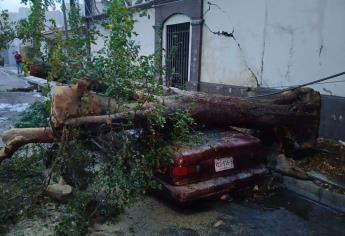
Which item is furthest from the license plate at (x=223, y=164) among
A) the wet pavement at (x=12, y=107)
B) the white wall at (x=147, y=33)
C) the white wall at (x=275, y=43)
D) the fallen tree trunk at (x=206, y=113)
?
the white wall at (x=147, y=33)

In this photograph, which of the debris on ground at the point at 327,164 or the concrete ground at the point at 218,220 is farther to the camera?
the debris on ground at the point at 327,164

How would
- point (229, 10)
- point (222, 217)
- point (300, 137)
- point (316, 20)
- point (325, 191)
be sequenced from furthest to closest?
point (229, 10) < point (316, 20) < point (300, 137) < point (325, 191) < point (222, 217)

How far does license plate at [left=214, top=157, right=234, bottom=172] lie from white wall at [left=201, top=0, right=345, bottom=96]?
3.63 m

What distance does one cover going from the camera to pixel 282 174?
5.14 m

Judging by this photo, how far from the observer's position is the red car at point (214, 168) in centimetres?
397

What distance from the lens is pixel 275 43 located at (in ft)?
27.1

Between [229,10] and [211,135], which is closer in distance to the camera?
[211,135]

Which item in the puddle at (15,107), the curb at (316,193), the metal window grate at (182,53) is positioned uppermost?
the metal window grate at (182,53)

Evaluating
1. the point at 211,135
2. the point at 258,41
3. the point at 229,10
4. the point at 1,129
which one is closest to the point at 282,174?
the point at 211,135

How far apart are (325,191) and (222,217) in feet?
5.07

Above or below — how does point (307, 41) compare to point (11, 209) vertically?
above

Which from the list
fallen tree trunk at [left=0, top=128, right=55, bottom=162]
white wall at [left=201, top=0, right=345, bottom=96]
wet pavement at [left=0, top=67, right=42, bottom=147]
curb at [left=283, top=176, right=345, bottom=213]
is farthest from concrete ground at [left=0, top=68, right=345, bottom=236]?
wet pavement at [left=0, top=67, right=42, bottom=147]

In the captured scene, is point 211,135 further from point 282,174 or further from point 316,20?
point 316,20

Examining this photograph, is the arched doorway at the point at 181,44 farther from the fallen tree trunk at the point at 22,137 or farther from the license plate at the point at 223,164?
the fallen tree trunk at the point at 22,137
